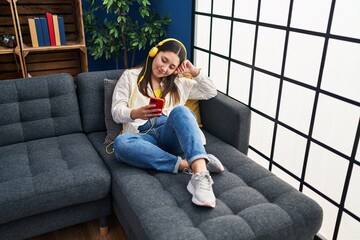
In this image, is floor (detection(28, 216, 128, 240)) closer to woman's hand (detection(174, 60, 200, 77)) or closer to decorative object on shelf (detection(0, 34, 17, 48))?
woman's hand (detection(174, 60, 200, 77))

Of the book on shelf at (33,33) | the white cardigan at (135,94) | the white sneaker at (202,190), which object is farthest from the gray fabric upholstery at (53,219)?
the book on shelf at (33,33)

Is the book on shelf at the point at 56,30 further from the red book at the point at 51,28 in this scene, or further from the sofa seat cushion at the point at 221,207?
the sofa seat cushion at the point at 221,207

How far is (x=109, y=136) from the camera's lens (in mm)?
2105

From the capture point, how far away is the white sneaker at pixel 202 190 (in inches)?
56.2

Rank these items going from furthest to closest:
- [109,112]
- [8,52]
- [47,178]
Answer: [8,52]
[109,112]
[47,178]

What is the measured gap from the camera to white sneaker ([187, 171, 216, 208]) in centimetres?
143

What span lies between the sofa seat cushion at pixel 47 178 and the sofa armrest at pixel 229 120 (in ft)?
2.56

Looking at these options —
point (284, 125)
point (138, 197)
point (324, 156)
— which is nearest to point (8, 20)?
point (138, 197)

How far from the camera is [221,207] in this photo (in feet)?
4.77

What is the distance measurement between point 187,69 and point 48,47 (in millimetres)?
1528

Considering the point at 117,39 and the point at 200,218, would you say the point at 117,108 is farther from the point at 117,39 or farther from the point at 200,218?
the point at 117,39

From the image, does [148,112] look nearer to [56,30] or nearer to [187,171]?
[187,171]

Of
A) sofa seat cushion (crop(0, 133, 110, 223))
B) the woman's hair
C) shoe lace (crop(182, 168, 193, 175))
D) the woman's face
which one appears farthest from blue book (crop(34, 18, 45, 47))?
shoe lace (crop(182, 168, 193, 175))

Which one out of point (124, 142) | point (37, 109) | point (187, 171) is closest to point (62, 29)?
point (37, 109)
